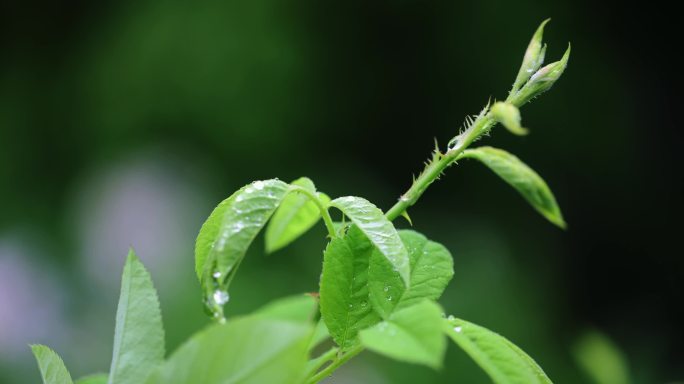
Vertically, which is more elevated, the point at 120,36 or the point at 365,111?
the point at 120,36

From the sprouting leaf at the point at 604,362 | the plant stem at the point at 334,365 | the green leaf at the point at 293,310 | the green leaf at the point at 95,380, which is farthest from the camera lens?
the sprouting leaf at the point at 604,362

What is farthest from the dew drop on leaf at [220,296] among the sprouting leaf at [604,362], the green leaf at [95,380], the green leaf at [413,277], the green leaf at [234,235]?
the sprouting leaf at [604,362]

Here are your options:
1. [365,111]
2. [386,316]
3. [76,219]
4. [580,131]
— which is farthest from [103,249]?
[386,316]

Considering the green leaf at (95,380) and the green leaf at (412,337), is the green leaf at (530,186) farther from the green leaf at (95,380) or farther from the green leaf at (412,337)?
the green leaf at (95,380)

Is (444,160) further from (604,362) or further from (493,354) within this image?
(604,362)

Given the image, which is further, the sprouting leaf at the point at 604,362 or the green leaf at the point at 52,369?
the sprouting leaf at the point at 604,362

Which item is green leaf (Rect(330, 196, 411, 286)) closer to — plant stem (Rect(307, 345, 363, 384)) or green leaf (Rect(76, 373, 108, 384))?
plant stem (Rect(307, 345, 363, 384))

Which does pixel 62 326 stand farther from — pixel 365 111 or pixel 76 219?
pixel 365 111
